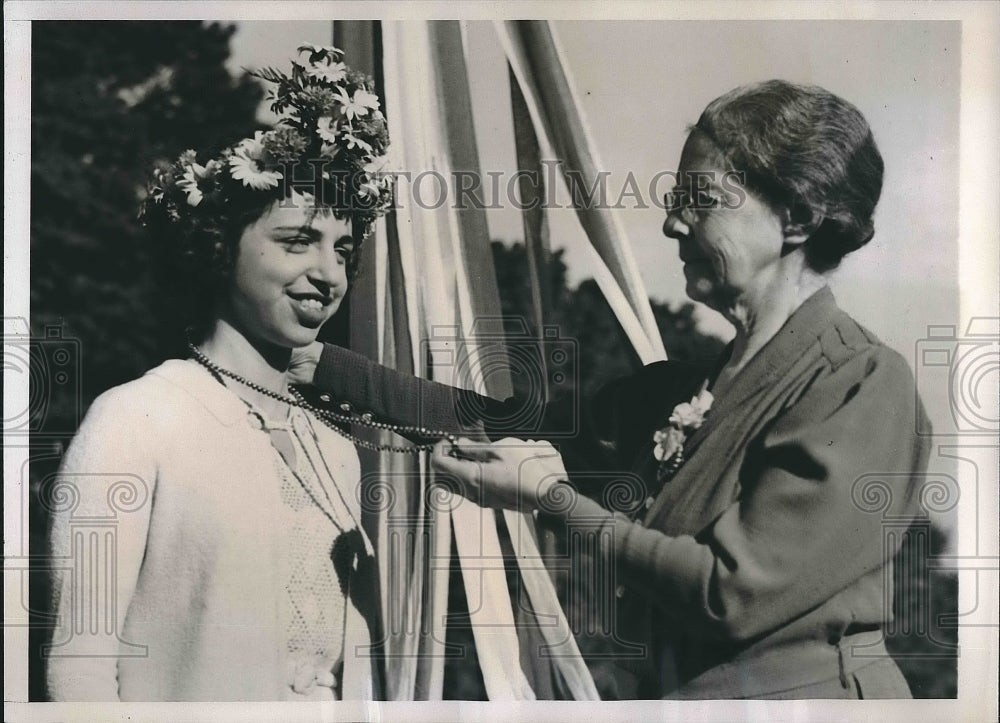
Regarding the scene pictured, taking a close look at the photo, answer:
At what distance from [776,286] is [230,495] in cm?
171

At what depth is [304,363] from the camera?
3.01 meters

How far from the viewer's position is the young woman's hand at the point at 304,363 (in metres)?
3.01

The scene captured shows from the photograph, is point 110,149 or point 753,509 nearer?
point 753,509

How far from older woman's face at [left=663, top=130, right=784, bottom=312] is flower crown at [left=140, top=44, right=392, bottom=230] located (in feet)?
2.97

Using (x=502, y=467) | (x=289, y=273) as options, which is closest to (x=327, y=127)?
(x=289, y=273)

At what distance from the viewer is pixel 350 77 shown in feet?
9.86

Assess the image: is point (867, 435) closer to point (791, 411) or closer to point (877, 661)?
point (791, 411)

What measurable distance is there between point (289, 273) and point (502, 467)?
844 mm

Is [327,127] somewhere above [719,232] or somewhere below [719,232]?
above

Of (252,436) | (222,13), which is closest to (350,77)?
(222,13)

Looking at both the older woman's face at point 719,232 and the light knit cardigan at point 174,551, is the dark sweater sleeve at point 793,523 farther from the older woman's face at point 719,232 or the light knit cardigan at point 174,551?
the light knit cardigan at point 174,551

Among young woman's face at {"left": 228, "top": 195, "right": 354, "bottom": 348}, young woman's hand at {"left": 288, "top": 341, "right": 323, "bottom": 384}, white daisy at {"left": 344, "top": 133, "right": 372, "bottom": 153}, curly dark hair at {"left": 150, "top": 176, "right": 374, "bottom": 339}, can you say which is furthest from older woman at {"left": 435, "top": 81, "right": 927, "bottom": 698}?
white daisy at {"left": 344, "top": 133, "right": 372, "bottom": 153}

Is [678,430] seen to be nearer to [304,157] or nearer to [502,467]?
[502,467]

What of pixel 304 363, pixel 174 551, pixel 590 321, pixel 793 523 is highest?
pixel 590 321
